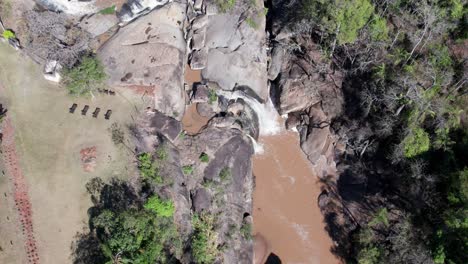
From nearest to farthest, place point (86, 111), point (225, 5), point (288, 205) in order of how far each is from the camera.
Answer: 1. point (86, 111)
2. point (288, 205)
3. point (225, 5)

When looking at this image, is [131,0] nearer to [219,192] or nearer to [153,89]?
[153,89]

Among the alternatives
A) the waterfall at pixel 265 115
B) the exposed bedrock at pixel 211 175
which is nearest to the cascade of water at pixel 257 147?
the waterfall at pixel 265 115

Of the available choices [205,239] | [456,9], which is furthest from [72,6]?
[456,9]

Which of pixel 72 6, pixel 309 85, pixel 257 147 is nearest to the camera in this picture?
pixel 72 6

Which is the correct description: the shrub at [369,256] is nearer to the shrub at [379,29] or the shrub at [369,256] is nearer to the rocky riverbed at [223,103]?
the rocky riverbed at [223,103]

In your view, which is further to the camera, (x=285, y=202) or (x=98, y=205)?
(x=285, y=202)

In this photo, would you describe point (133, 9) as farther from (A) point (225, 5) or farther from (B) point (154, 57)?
(A) point (225, 5)

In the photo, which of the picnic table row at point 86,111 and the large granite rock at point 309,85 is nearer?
the picnic table row at point 86,111
